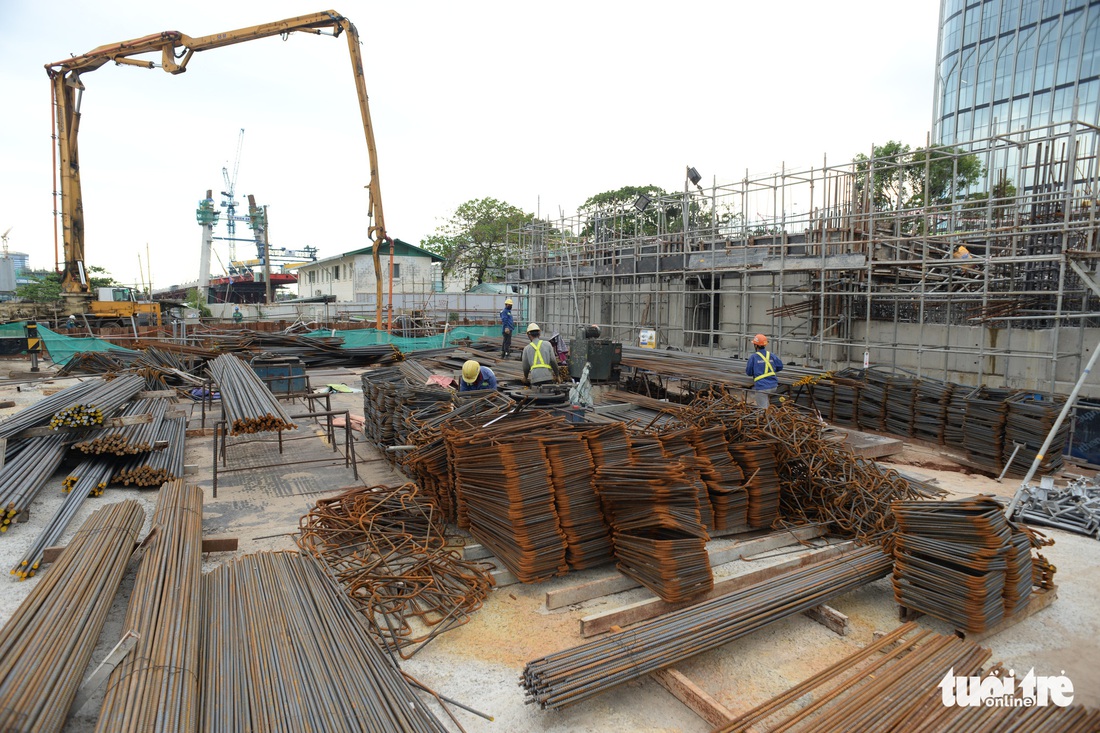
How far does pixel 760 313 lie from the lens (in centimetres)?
1822

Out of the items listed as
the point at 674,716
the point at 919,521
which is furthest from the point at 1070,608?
the point at 674,716

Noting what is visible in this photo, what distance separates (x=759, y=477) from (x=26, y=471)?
8762mm

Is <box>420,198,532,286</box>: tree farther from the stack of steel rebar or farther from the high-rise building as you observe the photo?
the stack of steel rebar

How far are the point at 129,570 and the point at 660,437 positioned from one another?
5187 millimetres

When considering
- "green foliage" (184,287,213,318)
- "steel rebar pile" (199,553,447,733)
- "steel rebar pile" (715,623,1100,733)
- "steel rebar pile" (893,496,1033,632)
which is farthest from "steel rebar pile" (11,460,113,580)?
"green foliage" (184,287,213,318)

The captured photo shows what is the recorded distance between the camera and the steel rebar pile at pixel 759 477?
6809 millimetres

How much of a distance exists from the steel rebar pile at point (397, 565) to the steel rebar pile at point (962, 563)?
137 inches

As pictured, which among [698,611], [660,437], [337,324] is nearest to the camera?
[698,611]

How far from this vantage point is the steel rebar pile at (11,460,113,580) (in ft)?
19.3

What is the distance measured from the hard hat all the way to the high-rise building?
43750 mm

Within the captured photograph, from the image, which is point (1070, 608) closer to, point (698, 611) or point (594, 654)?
point (698, 611)

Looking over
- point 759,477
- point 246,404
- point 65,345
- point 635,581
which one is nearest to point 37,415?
point 246,404

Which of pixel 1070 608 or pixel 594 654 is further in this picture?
pixel 1070 608

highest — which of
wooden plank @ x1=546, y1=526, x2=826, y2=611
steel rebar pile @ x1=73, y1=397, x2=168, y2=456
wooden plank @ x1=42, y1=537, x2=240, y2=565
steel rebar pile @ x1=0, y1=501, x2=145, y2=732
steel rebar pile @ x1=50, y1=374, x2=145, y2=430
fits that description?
steel rebar pile @ x1=50, y1=374, x2=145, y2=430
